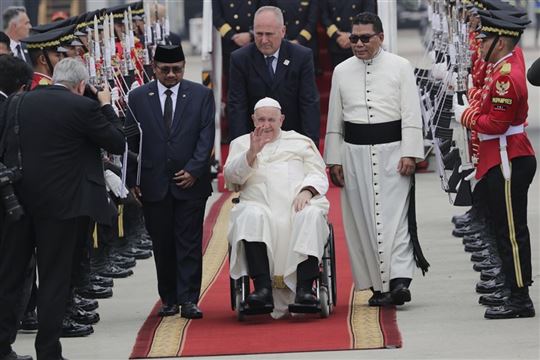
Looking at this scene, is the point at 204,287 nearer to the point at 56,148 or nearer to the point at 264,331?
the point at 264,331

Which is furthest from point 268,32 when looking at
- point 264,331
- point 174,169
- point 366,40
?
point 264,331

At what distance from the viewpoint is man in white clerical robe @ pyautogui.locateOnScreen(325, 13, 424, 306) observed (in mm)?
10773

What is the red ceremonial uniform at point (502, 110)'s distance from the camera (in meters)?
9.93

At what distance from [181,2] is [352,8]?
20.8 m

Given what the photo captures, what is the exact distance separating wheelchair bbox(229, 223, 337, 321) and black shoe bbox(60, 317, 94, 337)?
0.90 m

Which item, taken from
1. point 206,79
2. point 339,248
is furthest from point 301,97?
point 206,79

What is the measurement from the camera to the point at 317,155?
35.3 feet

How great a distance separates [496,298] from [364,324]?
93 cm

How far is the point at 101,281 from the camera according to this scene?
40.0ft

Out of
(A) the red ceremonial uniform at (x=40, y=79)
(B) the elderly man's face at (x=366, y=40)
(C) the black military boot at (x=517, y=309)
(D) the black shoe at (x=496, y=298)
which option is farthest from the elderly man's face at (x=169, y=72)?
(C) the black military boot at (x=517, y=309)

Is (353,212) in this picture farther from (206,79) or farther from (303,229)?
(206,79)

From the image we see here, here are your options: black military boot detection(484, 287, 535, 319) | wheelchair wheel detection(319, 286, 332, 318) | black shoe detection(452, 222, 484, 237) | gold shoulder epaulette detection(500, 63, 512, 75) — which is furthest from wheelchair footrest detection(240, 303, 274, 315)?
black shoe detection(452, 222, 484, 237)

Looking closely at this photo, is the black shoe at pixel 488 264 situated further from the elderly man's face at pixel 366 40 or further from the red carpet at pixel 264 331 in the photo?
the elderly man's face at pixel 366 40

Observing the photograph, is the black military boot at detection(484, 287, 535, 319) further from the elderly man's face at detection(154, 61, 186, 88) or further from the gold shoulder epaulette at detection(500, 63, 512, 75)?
the elderly man's face at detection(154, 61, 186, 88)
